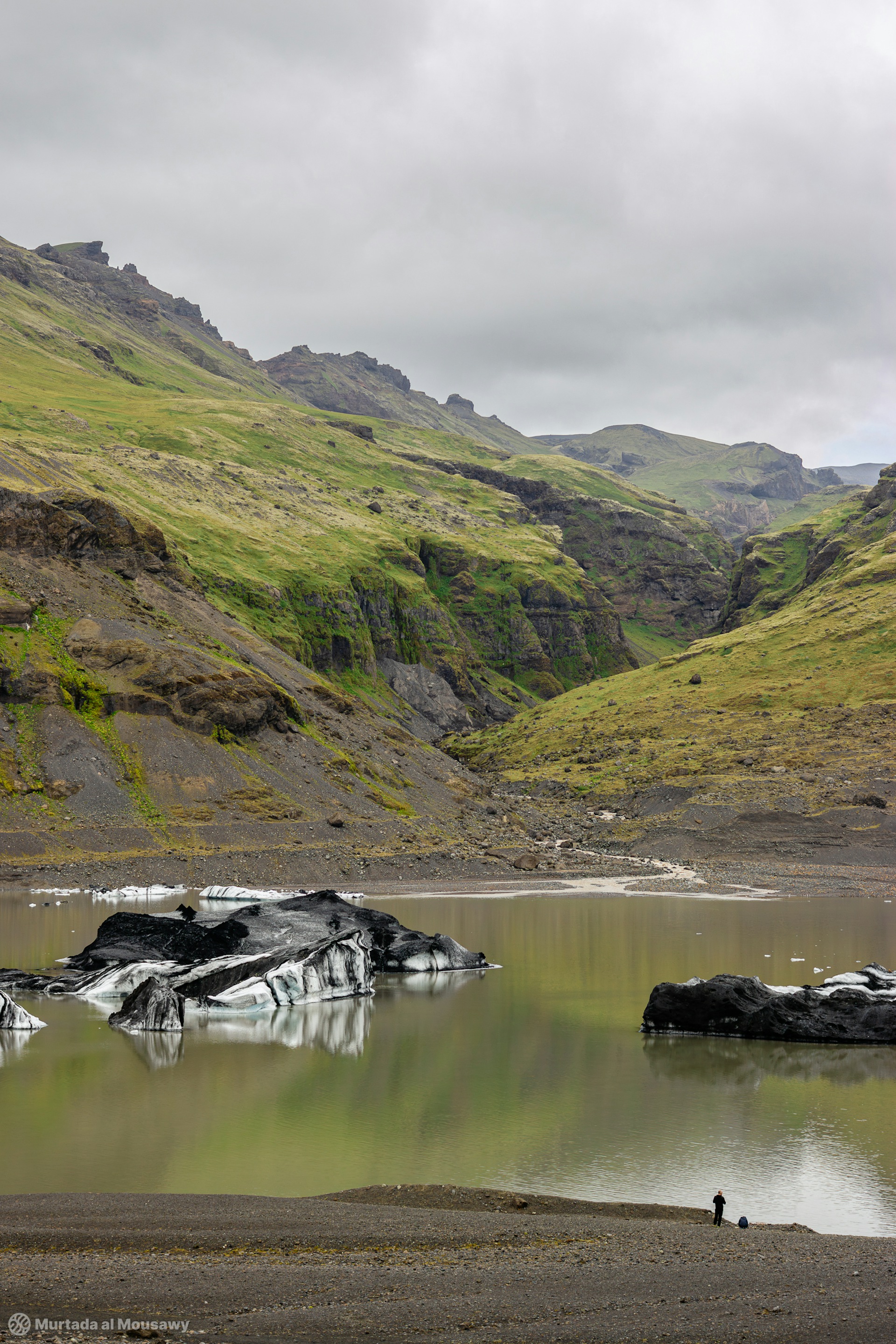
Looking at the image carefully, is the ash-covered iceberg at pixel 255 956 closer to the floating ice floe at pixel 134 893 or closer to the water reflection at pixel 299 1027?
the water reflection at pixel 299 1027

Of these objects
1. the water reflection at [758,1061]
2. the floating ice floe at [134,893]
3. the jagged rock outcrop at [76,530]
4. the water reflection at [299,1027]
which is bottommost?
the floating ice floe at [134,893]

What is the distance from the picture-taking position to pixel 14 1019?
96.4 feet

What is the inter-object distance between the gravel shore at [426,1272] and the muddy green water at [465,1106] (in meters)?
1.48

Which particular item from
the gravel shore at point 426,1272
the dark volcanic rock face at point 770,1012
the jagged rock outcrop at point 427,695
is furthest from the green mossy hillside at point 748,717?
the gravel shore at point 426,1272

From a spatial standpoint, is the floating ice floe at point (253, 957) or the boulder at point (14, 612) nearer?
the floating ice floe at point (253, 957)

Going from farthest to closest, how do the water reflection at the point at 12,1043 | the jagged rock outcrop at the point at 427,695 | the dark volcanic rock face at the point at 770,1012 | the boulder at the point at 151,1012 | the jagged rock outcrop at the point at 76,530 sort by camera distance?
the jagged rock outcrop at the point at 427,695
the jagged rock outcrop at the point at 76,530
the boulder at the point at 151,1012
the dark volcanic rock face at the point at 770,1012
the water reflection at the point at 12,1043

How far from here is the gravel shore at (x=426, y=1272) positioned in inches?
406

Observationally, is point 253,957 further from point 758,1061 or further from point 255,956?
point 758,1061

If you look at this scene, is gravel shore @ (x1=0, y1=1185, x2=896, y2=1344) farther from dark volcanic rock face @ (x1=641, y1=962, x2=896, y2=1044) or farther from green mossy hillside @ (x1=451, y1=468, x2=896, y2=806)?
green mossy hillside @ (x1=451, y1=468, x2=896, y2=806)

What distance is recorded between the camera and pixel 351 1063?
26.6 meters

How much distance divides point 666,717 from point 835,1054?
118525 millimetres

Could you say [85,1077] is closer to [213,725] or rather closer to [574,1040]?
[574,1040]

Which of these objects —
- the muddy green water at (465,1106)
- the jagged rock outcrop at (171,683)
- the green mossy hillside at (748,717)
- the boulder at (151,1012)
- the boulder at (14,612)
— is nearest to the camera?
the muddy green water at (465,1106)

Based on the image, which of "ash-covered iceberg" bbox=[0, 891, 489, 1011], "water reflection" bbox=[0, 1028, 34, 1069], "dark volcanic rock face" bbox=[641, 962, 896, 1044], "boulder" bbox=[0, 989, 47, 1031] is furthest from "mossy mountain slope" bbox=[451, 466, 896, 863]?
"water reflection" bbox=[0, 1028, 34, 1069]
